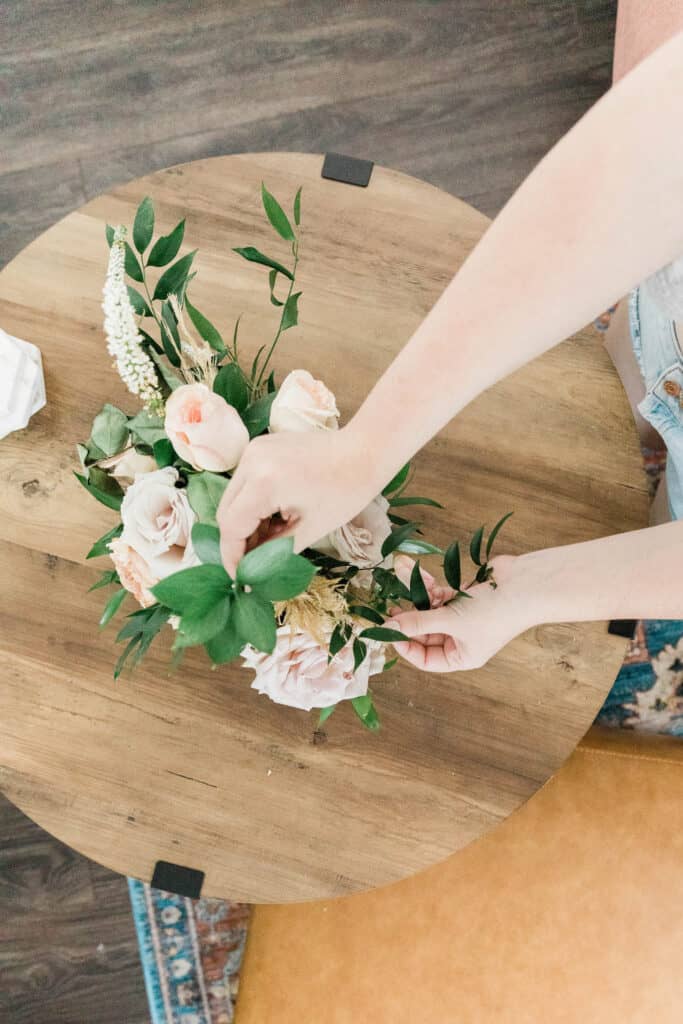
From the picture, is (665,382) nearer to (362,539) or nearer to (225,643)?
(362,539)

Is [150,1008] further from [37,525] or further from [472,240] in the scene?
[472,240]

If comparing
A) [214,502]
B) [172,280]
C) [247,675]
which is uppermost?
[172,280]

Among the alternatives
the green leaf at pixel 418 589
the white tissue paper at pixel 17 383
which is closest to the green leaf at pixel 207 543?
the green leaf at pixel 418 589

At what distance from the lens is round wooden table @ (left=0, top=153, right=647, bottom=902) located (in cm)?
95

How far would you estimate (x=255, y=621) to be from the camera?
1.72 ft

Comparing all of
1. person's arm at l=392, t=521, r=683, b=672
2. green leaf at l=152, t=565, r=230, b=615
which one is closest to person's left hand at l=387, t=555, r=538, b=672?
person's arm at l=392, t=521, r=683, b=672

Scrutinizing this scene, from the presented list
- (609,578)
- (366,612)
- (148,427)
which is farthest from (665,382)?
(148,427)

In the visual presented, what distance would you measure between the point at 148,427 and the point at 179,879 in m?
0.54

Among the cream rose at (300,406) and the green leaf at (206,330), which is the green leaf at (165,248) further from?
the cream rose at (300,406)

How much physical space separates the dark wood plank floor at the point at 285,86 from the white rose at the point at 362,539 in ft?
4.10

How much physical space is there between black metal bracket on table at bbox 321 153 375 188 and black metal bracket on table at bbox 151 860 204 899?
90 cm

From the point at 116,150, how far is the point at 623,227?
1.55 meters

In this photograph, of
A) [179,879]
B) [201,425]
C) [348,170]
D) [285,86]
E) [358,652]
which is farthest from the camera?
[285,86]

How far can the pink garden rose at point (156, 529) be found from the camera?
2.22 feet
